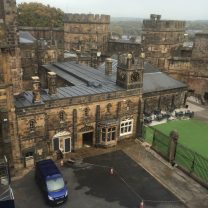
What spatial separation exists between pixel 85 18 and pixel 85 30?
2613mm

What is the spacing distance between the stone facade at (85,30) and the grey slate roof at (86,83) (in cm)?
1730

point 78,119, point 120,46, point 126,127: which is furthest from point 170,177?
point 120,46

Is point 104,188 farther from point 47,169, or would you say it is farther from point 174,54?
point 174,54

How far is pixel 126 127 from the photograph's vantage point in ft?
108

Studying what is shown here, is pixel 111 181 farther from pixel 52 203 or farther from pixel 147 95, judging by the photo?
pixel 147 95

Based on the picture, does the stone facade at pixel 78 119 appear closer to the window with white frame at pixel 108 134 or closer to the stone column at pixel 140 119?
the window with white frame at pixel 108 134

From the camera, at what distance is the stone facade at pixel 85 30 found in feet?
198

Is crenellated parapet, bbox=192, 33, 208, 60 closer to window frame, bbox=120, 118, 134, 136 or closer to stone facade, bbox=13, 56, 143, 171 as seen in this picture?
stone facade, bbox=13, 56, 143, 171

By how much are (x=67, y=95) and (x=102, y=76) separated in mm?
10167

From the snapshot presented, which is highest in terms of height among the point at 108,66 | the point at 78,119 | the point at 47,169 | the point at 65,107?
the point at 108,66

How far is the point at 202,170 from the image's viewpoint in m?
25.6

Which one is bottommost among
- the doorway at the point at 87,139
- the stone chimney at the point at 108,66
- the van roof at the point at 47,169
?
the doorway at the point at 87,139

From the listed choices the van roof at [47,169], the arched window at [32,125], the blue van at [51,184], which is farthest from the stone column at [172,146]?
the arched window at [32,125]

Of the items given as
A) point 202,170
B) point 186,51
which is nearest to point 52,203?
point 202,170
